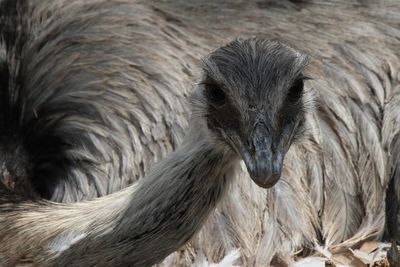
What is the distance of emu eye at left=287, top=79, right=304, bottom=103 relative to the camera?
9.91 feet

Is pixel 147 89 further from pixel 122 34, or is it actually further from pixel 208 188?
pixel 208 188

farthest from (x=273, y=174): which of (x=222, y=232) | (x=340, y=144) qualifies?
(x=340, y=144)

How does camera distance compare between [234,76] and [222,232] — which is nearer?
[234,76]

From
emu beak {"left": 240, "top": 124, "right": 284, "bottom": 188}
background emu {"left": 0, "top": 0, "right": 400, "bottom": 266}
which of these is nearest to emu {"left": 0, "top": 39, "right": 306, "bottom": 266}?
emu beak {"left": 240, "top": 124, "right": 284, "bottom": 188}

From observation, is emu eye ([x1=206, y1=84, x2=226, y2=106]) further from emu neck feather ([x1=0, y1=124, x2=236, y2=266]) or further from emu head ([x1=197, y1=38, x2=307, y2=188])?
emu neck feather ([x1=0, y1=124, x2=236, y2=266])

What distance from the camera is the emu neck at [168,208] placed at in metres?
3.16

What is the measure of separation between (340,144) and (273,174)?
1503 mm

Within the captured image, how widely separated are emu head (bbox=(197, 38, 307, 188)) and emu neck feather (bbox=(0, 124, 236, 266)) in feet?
0.49

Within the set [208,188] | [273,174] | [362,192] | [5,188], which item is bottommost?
[362,192]

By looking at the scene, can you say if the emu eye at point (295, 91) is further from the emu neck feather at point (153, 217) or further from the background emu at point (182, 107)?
the background emu at point (182, 107)

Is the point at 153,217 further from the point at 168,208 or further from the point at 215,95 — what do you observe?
the point at 215,95

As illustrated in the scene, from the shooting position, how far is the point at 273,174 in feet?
9.06

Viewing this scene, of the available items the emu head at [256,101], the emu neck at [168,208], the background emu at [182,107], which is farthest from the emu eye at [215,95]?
the background emu at [182,107]

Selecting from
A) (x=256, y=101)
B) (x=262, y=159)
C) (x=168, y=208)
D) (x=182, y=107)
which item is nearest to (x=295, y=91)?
(x=256, y=101)
